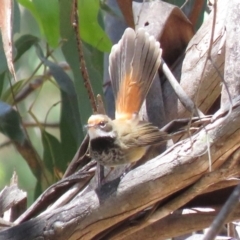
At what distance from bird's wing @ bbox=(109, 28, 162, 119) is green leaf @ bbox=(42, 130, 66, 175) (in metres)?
→ 0.47

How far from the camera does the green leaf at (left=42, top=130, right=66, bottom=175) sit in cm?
186

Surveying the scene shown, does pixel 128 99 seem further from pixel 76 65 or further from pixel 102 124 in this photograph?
pixel 76 65

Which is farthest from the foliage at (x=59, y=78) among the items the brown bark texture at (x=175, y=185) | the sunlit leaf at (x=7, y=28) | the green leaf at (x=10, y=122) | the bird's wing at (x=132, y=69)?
the sunlit leaf at (x=7, y=28)

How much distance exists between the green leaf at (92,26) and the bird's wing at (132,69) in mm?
206

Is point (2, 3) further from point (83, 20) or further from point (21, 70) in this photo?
point (21, 70)

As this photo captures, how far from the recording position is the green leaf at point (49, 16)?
1.55 metres

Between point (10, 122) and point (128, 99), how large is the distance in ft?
1.32

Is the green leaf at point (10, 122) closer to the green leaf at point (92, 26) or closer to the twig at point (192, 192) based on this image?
the green leaf at point (92, 26)

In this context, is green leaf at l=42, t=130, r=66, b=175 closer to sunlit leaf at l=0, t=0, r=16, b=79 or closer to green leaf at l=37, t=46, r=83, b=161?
green leaf at l=37, t=46, r=83, b=161

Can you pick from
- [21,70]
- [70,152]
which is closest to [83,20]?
[70,152]

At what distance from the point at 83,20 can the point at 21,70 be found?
1174 millimetres

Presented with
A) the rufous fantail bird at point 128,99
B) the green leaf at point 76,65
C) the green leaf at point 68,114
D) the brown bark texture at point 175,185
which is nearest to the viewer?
the brown bark texture at point 175,185

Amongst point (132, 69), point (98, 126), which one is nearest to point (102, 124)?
point (98, 126)

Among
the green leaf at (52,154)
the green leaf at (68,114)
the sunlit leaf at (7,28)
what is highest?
the sunlit leaf at (7,28)
